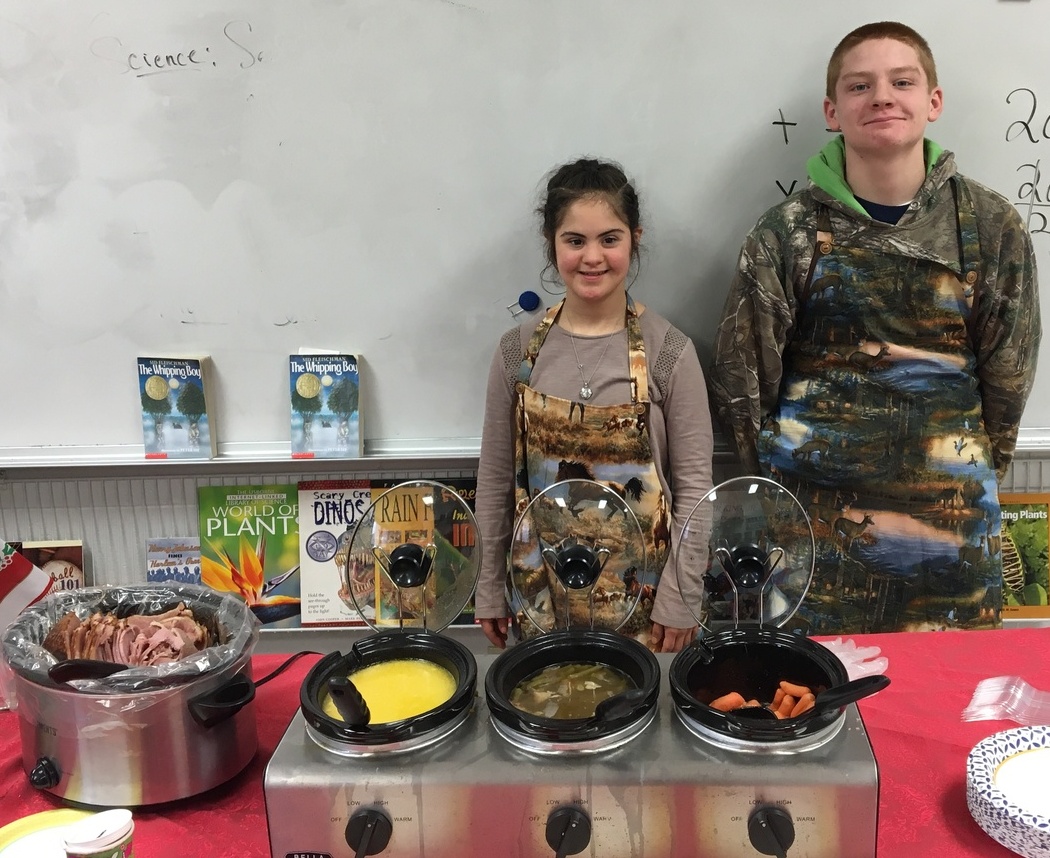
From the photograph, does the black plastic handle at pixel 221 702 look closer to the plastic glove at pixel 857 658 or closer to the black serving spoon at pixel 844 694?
the black serving spoon at pixel 844 694

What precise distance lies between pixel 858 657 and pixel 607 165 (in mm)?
993

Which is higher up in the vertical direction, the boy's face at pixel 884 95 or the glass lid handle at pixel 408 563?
the boy's face at pixel 884 95

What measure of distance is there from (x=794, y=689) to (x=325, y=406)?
1222 millimetres

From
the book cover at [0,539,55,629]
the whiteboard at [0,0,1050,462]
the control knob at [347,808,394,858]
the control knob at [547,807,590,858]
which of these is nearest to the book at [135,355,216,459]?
the whiteboard at [0,0,1050,462]

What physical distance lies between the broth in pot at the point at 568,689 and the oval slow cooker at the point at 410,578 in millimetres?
63

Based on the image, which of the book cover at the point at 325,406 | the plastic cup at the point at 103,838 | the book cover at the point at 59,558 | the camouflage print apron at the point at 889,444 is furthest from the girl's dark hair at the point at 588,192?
the book cover at the point at 59,558

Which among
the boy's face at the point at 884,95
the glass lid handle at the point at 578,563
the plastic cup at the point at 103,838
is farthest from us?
the boy's face at the point at 884,95

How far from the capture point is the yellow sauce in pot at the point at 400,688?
0.90 m

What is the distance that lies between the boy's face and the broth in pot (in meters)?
1.15

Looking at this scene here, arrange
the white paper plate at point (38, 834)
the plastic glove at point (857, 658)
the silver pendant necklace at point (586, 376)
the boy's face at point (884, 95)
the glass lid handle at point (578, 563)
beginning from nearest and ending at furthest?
the white paper plate at point (38, 834) < the glass lid handle at point (578, 563) < the plastic glove at point (857, 658) < the boy's face at point (884, 95) < the silver pendant necklace at point (586, 376)

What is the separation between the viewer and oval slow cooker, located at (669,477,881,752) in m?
0.95

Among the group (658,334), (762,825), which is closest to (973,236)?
(658,334)

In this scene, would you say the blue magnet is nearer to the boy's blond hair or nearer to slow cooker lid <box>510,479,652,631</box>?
the boy's blond hair

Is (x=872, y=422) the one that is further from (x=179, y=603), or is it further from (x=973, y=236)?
(x=179, y=603)
